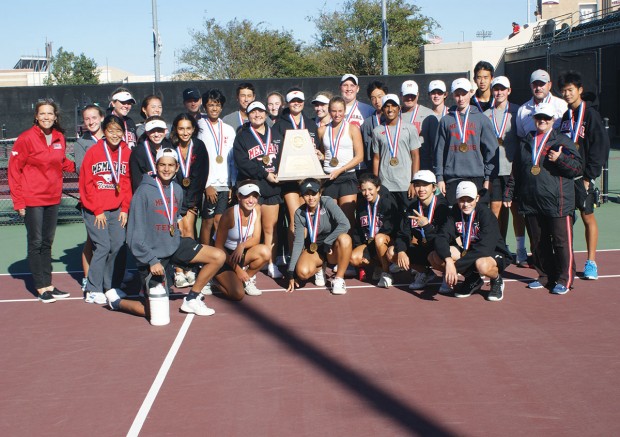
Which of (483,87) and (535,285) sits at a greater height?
(483,87)

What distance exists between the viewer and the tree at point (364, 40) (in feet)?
159

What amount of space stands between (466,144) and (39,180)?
179 inches

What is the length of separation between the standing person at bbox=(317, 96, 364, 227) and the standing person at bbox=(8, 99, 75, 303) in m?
2.94

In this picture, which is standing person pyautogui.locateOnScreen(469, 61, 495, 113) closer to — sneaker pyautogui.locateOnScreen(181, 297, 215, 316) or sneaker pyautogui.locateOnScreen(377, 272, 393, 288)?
sneaker pyautogui.locateOnScreen(377, 272, 393, 288)

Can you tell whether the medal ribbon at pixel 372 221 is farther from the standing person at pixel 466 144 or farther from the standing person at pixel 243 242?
the standing person at pixel 243 242

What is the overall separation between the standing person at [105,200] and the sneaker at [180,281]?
84 centimetres

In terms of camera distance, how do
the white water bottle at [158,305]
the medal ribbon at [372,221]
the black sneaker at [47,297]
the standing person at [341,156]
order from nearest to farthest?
the white water bottle at [158,305] < the black sneaker at [47,297] < the medal ribbon at [372,221] < the standing person at [341,156]

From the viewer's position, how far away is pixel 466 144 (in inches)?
345

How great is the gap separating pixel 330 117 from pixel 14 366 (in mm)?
4904

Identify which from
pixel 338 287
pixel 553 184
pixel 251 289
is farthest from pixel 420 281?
pixel 251 289

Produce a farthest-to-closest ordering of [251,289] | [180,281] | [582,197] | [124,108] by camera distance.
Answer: [124,108] → [180,281] → [251,289] → [582,197]

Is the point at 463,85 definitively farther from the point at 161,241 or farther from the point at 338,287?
the point at 161,241

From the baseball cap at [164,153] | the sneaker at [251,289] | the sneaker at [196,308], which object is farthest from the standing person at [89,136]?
the sneaker at [251,289]

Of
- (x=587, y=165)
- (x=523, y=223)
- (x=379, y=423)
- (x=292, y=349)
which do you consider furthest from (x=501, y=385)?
(x=523, y=223)
